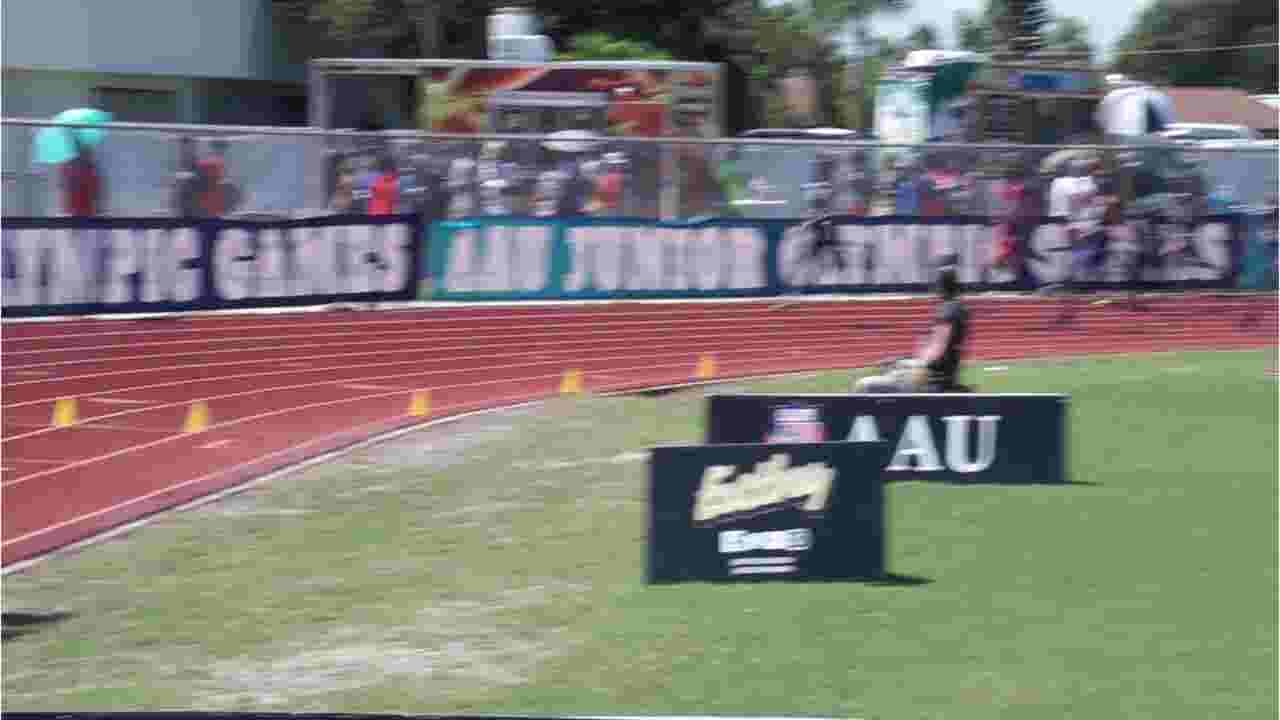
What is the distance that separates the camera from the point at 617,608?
9320mm

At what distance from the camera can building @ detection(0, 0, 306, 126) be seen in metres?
36.1

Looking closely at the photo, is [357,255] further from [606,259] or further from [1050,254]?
[1050,254]

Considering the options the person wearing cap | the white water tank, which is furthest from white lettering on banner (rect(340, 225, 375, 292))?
the person wearing cap

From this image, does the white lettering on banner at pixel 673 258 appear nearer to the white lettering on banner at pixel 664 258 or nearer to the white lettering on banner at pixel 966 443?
the white lettering on banner at pixel 664 258

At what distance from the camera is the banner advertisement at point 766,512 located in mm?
9523

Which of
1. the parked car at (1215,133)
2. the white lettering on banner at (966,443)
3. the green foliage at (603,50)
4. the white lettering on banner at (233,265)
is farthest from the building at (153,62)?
the white lettering on banner at (966,443)

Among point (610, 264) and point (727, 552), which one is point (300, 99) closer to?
point (610, 264)

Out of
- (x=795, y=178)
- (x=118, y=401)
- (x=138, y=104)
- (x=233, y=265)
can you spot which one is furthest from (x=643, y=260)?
(x=138, y=104)

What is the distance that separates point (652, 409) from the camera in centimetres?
1742

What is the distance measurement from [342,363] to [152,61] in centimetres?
2042

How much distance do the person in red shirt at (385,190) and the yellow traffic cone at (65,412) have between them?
6.02 meters

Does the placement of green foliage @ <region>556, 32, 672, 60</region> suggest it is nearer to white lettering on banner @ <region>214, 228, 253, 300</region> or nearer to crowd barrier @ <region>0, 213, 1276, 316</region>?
crowd barrier @ <region>0, 213, 1276, 316</region>

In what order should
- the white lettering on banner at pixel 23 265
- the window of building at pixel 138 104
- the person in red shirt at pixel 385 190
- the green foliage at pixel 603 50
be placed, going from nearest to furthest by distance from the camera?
the white lettering on banner at pixel 23 265 → the person in red shirt at pixel 385 190 → the green foliage at pixel 603 50 → the window of building at pixel 138 104

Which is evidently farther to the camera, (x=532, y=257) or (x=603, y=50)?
(x=603, y=50)
